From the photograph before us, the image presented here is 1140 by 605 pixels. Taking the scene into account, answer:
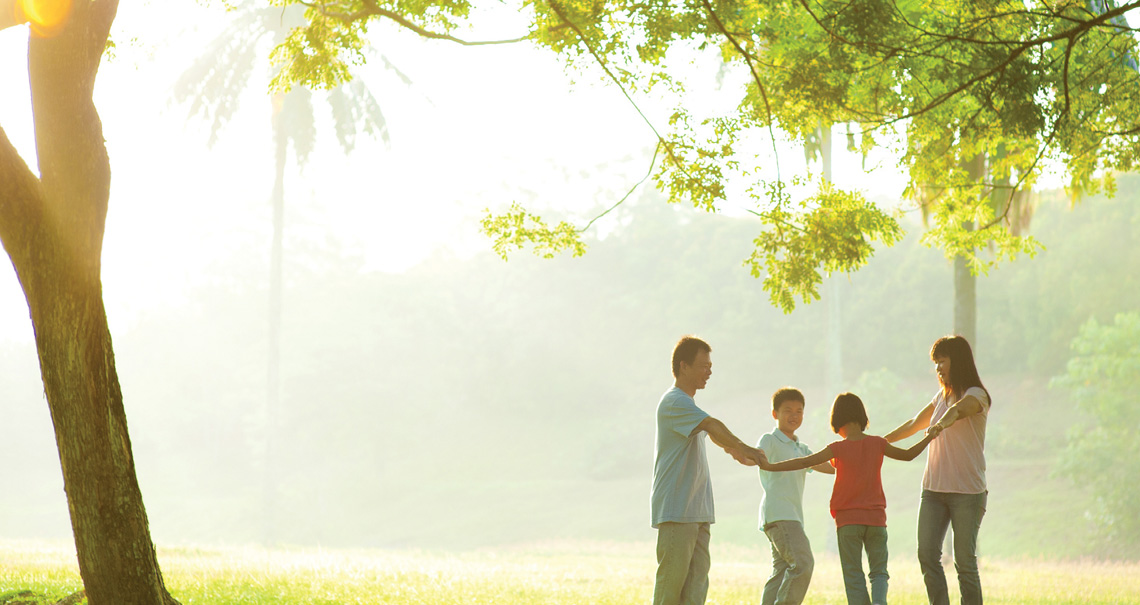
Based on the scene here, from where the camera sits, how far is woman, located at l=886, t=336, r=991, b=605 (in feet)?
19.6

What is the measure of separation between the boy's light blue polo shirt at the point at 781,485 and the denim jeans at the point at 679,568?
0.89 m

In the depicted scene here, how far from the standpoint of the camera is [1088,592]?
12.4 metres

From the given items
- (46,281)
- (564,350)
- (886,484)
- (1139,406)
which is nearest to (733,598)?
(46,281)

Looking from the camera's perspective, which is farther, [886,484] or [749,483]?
[749,483]

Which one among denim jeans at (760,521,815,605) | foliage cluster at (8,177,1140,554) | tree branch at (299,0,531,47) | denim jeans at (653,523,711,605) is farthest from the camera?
foliage cluster at (8,177,1140,554)

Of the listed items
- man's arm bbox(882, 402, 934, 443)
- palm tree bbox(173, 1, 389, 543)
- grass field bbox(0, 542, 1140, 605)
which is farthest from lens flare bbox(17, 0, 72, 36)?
palm tree bbox(173, 1, 389, 543)

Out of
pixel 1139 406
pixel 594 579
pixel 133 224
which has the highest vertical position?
Answer: pixel 133 224

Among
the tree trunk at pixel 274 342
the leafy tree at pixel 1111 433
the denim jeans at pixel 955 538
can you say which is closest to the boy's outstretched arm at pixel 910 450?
the denim jeans at pixel 955 538

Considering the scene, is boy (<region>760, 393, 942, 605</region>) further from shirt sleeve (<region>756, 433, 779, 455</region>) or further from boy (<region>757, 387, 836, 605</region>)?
shirt sleeve (<region>756, 433, 779, 455</region>)

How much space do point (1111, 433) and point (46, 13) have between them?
85.6ft

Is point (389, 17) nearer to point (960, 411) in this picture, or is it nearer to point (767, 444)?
point (767, 444)

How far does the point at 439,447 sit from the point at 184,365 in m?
12.8

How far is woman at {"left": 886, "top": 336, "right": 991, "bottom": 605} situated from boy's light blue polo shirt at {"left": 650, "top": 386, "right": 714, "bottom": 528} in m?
1.29

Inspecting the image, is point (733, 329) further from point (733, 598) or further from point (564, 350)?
point (733, 598)
